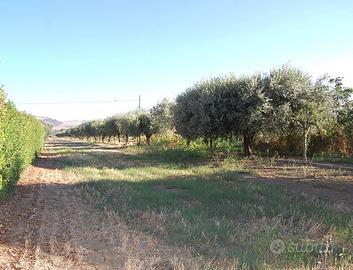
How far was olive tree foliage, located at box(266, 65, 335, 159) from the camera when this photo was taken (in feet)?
83.9

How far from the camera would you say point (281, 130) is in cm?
2627

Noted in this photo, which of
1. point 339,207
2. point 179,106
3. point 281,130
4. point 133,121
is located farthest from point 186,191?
point 133,121

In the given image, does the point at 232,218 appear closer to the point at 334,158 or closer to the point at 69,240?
the point at 69,240

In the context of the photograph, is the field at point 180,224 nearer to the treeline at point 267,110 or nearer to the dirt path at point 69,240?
the dirt path at point 69,240

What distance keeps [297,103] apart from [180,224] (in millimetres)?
18934

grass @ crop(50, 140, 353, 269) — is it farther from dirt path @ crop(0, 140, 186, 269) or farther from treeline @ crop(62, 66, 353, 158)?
treeline @ crop(62, 66, 353, 158)

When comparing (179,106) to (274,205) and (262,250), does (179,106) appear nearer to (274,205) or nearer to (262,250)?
(274,205)

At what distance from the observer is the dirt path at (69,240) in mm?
6891

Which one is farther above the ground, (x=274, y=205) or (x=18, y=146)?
(x=18, y=146)

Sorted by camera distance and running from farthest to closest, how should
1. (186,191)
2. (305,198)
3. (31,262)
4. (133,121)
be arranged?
1. (133,121)
2. (186,191)
3. (305,198)
4. (31,262)

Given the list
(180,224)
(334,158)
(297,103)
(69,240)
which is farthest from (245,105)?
(69,240)

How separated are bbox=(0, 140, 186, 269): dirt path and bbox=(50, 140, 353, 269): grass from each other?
54 cm

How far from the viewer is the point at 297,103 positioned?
26.2 meters

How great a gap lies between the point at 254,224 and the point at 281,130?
58.0 ft
